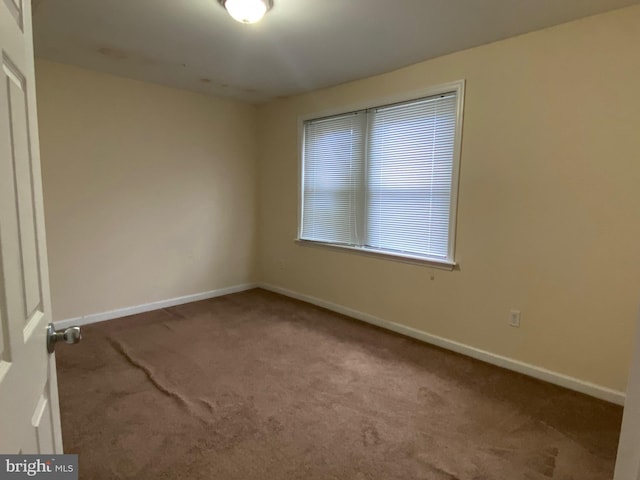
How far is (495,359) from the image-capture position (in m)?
2.86

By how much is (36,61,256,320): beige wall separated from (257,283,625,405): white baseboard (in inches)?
66.2

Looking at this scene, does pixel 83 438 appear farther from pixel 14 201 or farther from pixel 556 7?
pixel 556 7

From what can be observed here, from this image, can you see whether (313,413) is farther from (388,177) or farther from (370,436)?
(388,177)

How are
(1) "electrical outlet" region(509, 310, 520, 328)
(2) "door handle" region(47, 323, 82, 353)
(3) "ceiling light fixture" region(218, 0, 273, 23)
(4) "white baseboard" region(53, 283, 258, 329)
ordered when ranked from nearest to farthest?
(2) "door handle" region(47, 323, 82, 353), (3) "ceiling light fixture" region(218, 0, 273, 23), (1) "electrical outlet" region(509, 310, 520, 328), (4) "white baseboard" region(53, 283, 258, 329)

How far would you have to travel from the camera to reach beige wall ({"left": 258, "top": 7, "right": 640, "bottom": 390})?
2.24 metres

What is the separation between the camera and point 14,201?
2.55 feet

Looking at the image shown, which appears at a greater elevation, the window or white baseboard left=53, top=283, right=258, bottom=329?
the window

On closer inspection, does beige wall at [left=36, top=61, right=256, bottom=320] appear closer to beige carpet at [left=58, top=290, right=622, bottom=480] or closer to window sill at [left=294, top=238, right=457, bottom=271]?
beige carpet at [left=58, top=290, right=622, bottom=480]

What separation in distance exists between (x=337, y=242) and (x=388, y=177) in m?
0.97

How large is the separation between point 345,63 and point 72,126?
2568 millimetres

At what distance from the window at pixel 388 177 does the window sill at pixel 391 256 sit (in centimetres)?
2

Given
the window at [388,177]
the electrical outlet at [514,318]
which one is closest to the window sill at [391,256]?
the window at [388,177]

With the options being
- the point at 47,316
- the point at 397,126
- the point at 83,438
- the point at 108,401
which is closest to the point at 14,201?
the point at 47,316

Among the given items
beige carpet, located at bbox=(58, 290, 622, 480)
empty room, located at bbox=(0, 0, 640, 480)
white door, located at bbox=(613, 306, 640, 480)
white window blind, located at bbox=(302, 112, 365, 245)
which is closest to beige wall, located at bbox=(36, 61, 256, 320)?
empty room, located at bbox=(0, 0, 640, 480)
